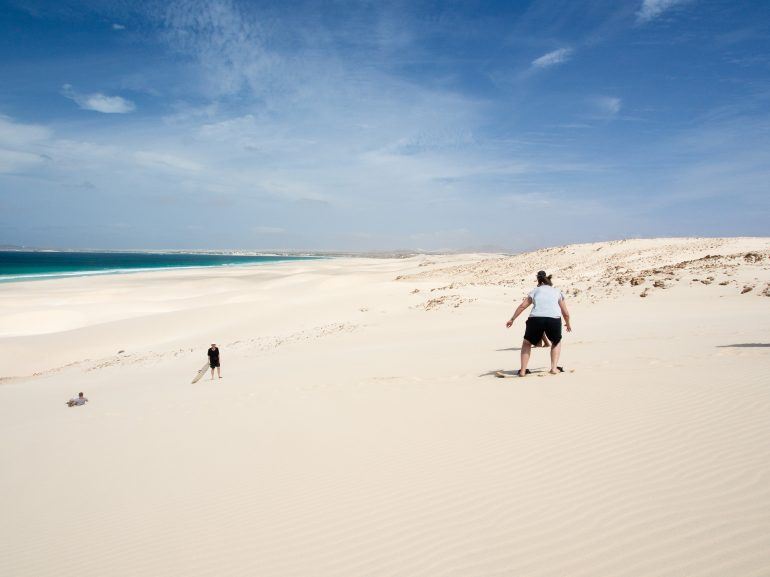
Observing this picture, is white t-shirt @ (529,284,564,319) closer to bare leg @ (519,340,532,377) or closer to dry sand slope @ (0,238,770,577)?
bare leg @ (519,340,532,377)

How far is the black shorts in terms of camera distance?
7223 millimetres

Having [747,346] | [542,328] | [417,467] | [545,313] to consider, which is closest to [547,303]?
[545,313]

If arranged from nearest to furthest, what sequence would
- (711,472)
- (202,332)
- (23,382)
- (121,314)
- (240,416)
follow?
(711,472), (240,416), (23,382), (202,332), (121,314)

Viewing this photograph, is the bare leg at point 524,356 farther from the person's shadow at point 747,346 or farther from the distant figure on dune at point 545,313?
the person's shadow at point 747,346

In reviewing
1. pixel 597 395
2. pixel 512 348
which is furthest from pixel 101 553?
pixel 512 348

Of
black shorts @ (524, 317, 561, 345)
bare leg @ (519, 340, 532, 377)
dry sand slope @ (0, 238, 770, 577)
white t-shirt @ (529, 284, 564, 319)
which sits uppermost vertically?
white t-shirt @ (529, 284, 564, 319)

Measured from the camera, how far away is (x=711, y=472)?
3602 millimetres

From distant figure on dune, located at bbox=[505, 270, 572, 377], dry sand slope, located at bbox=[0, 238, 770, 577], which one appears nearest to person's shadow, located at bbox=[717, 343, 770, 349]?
dry sand slope, located at bbox=[0, 238, 770, 577]

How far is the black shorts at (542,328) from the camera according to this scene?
7.22 meters

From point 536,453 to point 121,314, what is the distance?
29849 millimetres

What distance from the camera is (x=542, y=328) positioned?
727 cm

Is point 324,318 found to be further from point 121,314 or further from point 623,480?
point 623,480

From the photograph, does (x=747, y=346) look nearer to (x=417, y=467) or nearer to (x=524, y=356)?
(x=524, y=356)

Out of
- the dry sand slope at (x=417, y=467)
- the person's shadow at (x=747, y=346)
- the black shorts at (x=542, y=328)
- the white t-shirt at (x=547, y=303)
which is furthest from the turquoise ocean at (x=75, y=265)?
the person's shadow at (x=747, y=346)
